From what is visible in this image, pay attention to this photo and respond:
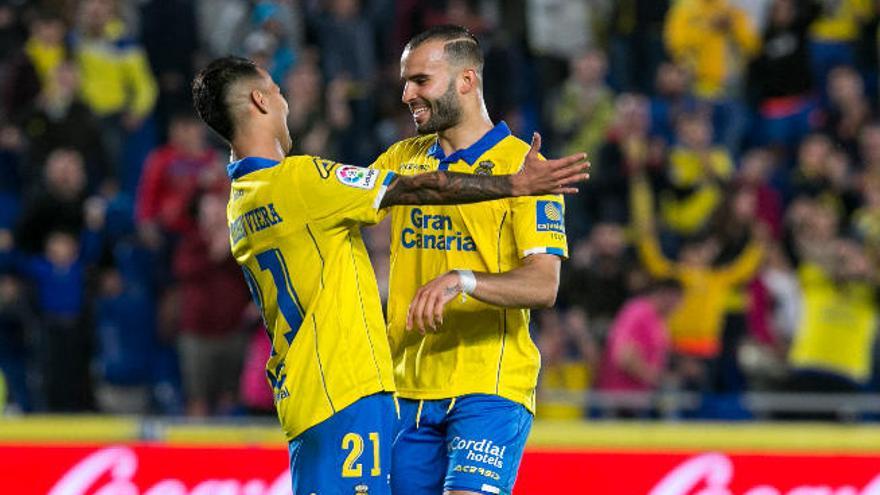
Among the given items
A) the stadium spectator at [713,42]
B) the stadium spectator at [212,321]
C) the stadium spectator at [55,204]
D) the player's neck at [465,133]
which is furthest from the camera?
the stadium spectator at [713,42]

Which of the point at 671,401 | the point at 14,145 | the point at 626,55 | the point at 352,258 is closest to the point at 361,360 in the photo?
the point at 352,258

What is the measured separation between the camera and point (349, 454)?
5.59 metres

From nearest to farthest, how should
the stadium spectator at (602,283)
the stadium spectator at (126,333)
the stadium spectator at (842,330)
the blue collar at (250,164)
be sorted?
the blue collar at (250,164), the stadium spectator at (842,330), the stadium spectator at (602,283), the stadium spectator at (126,333)

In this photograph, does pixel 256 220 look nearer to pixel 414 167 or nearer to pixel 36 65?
pixel 414 167

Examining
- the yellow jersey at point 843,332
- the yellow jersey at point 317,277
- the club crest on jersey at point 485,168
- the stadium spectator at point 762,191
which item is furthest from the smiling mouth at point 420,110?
the stadium spectator at point 762,191

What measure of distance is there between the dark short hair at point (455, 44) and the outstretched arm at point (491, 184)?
1.85 ft

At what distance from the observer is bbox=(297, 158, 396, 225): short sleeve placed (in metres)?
5.55

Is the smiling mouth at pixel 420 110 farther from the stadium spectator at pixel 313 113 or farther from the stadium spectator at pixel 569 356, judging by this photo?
the stadium spectator at pixel 313 113

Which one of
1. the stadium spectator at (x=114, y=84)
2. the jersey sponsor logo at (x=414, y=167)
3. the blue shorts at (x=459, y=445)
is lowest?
the blue shorts at (x=459, y=445)

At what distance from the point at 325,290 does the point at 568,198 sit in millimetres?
7240

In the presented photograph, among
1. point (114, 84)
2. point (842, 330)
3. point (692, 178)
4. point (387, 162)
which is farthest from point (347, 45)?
point (387, 162)

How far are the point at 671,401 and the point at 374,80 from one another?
15.4 feet

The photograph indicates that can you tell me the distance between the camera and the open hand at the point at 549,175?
5.40 m

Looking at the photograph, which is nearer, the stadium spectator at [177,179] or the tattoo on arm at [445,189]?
the tattoo on arm at [445,189]
